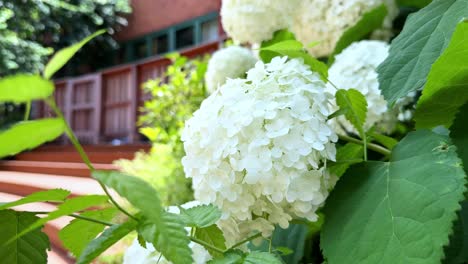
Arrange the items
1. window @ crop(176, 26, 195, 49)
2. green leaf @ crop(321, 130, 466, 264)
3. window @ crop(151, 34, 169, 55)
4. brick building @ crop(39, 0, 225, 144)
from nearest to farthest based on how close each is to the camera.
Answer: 1. green leaf @ crop(321, 130, 466, 264)
2. brick building @ crop(39, 0, 225, 144)
3. window @ crop(176, 26, 195, 49)
4. window @ crop(151, 34, 169, 55)

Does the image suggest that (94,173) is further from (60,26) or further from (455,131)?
(60,26)

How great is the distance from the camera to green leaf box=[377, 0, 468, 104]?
0.47 m

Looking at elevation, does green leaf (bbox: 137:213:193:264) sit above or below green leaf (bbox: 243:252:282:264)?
above

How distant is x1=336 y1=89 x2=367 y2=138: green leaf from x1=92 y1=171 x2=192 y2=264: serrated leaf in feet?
0.79

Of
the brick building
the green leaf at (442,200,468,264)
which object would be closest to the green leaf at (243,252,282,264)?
the green leaf at (442,200,468,264)

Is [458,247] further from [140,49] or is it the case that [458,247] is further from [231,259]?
[140,49]

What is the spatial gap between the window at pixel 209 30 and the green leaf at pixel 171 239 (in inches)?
286

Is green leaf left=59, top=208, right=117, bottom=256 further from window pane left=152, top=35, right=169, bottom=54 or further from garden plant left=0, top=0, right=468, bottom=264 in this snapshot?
window pane left=152, top=35, right=169, bottom=54

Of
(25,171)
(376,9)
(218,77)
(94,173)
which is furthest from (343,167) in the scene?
(25,171)

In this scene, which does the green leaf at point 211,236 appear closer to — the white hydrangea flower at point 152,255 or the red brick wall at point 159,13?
the white hydrangea flower at point 152,255

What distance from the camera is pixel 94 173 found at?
0.27 meters

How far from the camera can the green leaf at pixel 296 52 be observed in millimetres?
459

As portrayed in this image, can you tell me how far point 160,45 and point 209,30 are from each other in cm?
147

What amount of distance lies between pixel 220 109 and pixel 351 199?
147 mm
